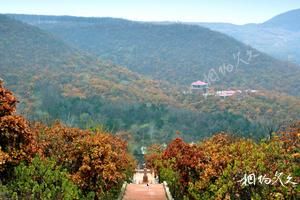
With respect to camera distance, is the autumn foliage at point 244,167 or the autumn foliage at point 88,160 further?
the autumn foliage at point 88,160

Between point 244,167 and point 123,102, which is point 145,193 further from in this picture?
point 123,102

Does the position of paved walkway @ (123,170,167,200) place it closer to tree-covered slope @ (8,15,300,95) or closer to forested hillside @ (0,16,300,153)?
forested hillside @ (0,16,300,153)

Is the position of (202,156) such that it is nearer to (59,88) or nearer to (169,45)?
(59,88)

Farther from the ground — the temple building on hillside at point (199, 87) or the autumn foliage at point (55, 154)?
the autumn foliage at point (55, 154)

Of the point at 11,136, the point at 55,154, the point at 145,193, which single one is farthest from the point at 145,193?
the point at 11,136

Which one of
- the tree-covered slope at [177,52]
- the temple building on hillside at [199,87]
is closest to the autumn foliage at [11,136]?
the temple building on hillside at [199,87]

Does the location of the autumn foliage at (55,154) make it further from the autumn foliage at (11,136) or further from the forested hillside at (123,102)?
the forested hillside at (123,102)
